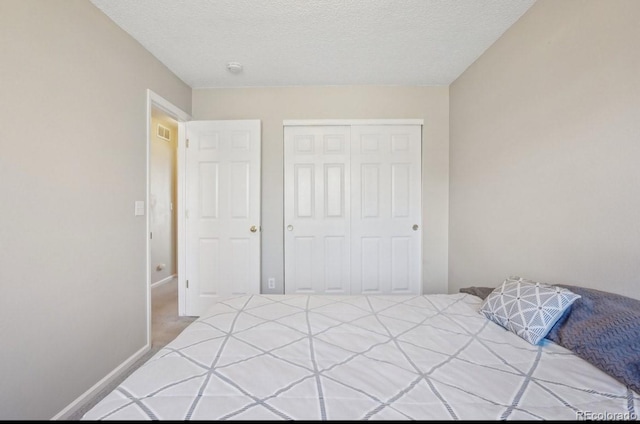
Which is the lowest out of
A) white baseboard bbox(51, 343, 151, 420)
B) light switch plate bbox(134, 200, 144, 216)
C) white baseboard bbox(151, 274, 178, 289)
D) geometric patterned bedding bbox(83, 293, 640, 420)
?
white baseboard bbox(51, 343, 151, 420)

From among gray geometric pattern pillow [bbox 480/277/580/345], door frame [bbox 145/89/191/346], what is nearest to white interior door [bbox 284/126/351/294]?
door frame [bbox 145/89/191/346]

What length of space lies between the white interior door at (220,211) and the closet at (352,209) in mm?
405

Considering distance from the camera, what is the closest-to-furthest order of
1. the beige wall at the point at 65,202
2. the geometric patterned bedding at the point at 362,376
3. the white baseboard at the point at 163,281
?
the geometric patterned bedding at the point at 362,376 < the beige wall at the point at 65,202 < the white baseboard at the point at 163,281

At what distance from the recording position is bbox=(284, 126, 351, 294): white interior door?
2.93m

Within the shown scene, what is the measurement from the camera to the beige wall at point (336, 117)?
9.57ft

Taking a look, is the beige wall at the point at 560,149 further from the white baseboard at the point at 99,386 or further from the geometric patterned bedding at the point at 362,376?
the white baseboard at the point at 99,386

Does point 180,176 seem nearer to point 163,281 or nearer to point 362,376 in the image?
point 163,281

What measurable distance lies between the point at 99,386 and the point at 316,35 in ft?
9.67

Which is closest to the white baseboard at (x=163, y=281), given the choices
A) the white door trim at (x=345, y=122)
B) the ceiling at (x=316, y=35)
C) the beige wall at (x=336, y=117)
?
the beige wall at (x=336, y=117)

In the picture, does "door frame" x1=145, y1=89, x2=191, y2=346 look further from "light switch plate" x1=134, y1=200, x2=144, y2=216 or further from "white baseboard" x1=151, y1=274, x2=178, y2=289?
"white baseboard" x1=151, y1=274, x2=178, y2=289

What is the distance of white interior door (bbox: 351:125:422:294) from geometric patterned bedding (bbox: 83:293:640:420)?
1592mm

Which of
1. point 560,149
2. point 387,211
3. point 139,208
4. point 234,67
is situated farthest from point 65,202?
point 560,149

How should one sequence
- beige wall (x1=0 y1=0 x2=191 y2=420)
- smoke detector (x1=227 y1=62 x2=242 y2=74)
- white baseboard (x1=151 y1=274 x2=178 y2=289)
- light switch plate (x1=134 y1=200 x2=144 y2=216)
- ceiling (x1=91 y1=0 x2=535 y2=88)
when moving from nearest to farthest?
beige wall (x1=0 y1=0 x2=191 y2=420), ceiling (x1=91 y1=0 x2=535 y2=88), light switch plate (x1=134 y1=200 x2=144 y2=216), smoke detector (x1=227 y1=62 x2=242 y2=74), white baseboard (x1=151 y1=274 x2=178 y2=289)

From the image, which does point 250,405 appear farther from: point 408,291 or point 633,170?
point 408,291
